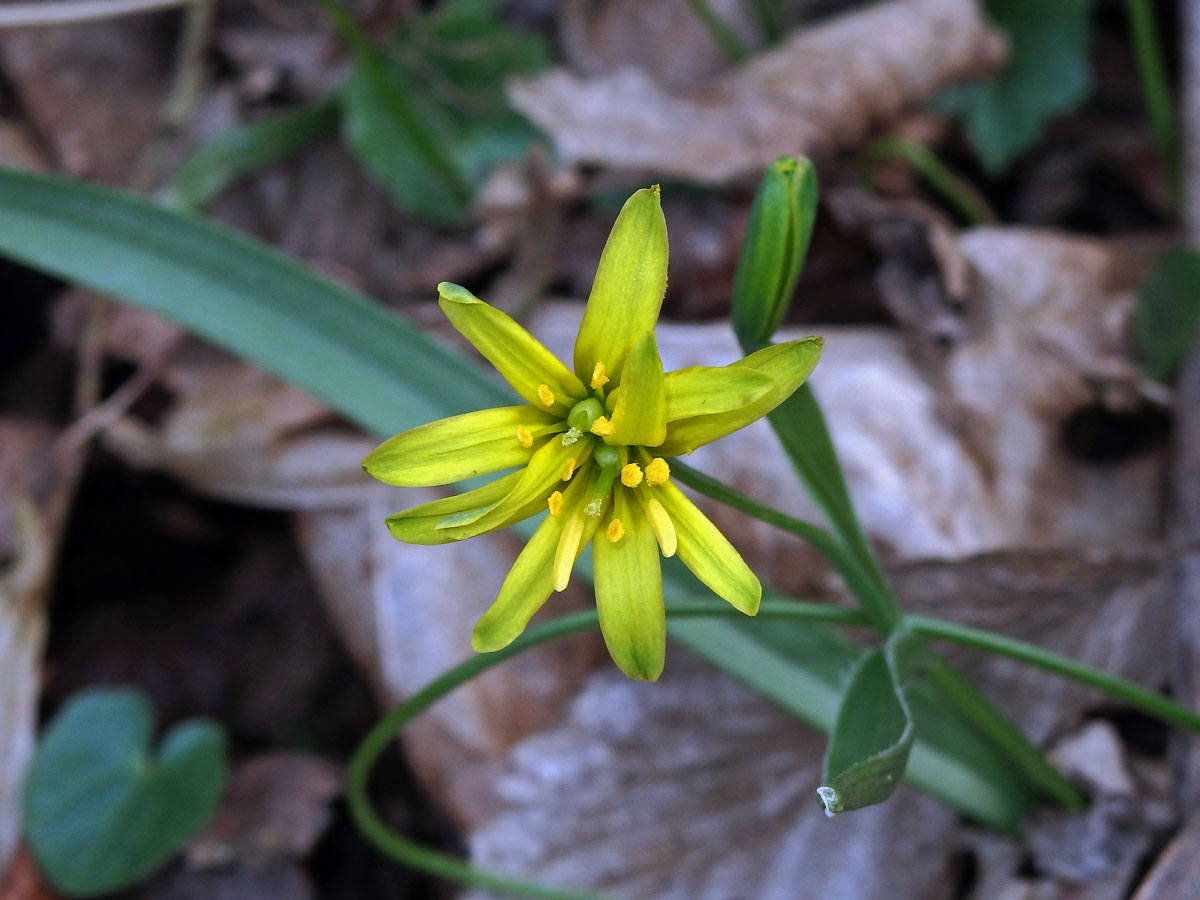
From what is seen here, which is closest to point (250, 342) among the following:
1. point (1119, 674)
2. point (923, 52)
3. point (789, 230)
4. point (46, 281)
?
point (789, 230)

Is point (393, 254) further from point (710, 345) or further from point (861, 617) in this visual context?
point (861, 617)

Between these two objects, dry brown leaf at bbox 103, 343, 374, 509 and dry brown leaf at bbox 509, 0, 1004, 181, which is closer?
dry brown leaf at bbox 103, 343, 374, 509

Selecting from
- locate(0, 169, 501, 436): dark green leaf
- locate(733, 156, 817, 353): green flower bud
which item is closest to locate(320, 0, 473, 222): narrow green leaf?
locate(0, 169, 501, 436): dark green leaf

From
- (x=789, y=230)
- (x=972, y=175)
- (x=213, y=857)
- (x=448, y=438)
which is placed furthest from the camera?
(x=972, y=175)

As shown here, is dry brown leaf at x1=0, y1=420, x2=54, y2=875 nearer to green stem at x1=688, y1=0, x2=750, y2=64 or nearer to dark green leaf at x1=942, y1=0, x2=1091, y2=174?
green stem at x1=688, y1=0, x2=750, y2=64

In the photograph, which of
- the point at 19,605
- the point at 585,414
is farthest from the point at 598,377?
the point at 19,605

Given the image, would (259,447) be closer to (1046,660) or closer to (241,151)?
(241,151)

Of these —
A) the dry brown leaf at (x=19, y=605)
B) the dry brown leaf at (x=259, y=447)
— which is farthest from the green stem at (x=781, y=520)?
the dry brown leaf at (x=19, y=605)
